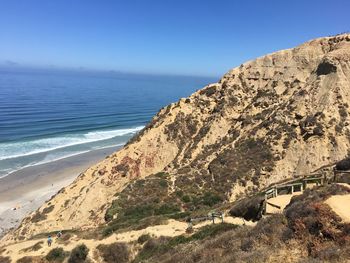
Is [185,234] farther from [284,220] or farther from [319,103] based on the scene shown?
[319,103]

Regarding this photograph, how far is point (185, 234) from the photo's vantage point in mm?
19406

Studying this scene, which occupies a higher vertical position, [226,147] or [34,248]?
[226,147]

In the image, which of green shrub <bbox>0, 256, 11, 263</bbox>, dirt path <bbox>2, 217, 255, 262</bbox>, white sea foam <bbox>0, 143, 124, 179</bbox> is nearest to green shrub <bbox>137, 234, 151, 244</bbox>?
dirt path <bbox>2, 217, 255, 262</bbox>

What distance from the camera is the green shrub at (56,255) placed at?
21.2 m

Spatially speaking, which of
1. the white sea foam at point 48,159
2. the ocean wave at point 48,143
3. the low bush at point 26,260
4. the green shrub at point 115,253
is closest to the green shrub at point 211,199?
the green shrub at point 115,253

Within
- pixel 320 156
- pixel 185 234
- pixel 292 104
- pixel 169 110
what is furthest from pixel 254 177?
pixel 169 110

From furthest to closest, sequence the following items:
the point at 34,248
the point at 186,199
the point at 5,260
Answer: the point at 186,199
the point at 34,248
the point at 5,260

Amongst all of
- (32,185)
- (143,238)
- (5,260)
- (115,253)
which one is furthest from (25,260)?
(32,185)

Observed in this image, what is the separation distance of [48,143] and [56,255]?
5166 centimetres

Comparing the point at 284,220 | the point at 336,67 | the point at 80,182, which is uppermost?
the point at 336,67

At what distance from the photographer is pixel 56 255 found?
21469 mm

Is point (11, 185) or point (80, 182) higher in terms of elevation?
point (80, 182)

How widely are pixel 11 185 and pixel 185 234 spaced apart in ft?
125

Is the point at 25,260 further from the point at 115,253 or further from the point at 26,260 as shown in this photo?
the point at 115,253
